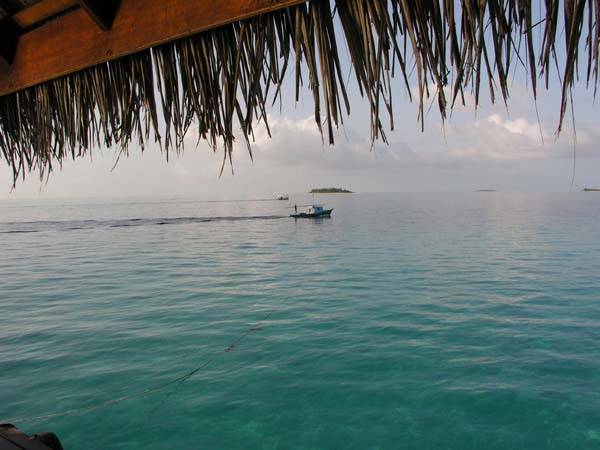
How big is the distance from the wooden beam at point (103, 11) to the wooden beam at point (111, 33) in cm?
4

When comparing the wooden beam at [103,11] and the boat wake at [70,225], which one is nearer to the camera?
the wooden beam at [103,11]

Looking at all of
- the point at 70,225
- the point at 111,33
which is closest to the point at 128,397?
the point at 111,33

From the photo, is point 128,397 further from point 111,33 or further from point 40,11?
point 111,33

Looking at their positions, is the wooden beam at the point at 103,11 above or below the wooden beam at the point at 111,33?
above

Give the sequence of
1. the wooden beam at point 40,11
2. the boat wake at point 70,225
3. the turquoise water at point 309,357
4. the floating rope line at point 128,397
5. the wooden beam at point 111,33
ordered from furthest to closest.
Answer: the boat wake at point 70,225
the floating rope line at point 128,397
the turquoise water at point 309,357
the wooden beam at point 40,11
the wooden beam at point 111,33

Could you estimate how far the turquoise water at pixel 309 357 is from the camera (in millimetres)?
7539

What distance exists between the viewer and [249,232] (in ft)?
143

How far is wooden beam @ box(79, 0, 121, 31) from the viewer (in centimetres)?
Answer: 262

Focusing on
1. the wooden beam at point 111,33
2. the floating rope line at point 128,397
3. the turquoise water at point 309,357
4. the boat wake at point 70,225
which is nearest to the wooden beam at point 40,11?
the wooden beam at point 111,33

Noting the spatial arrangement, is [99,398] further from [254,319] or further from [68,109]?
[68,109]

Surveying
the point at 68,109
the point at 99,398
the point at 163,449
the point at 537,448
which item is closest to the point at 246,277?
the point at 99,398

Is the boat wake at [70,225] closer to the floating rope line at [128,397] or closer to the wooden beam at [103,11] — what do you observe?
the floating rope line at [128,397]

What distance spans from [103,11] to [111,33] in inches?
4.8

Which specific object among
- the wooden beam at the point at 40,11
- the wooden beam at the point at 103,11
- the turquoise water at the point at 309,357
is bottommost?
the turquoise water at the point at 309,357
